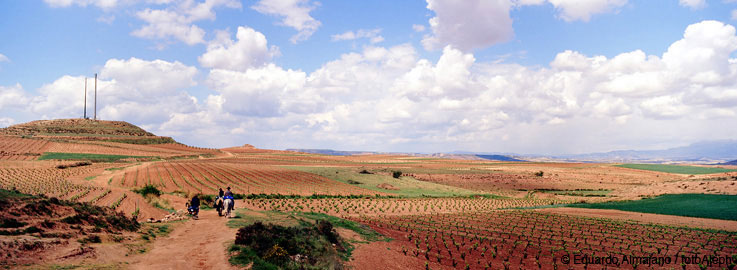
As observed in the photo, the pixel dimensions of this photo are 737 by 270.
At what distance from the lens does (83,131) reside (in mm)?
135250

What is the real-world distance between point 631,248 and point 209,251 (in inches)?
930

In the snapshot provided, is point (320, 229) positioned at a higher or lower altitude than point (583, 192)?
higher

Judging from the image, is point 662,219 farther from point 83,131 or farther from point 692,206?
point 83,131

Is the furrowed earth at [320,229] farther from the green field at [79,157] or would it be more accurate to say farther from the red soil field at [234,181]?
the green field at [79,157]

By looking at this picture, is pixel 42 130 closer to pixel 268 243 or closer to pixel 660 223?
pixel 268 243

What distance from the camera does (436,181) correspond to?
84.0m

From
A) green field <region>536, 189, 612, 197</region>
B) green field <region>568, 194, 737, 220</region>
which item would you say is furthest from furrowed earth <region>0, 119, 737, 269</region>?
green field <region>536, 189, 612, 197</region>

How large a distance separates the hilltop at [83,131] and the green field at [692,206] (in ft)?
449

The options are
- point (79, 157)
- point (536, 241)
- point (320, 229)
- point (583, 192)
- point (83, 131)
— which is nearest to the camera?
point (320, 229)

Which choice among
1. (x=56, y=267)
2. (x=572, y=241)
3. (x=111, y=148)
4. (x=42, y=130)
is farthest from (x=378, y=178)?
(x=42, y=130)

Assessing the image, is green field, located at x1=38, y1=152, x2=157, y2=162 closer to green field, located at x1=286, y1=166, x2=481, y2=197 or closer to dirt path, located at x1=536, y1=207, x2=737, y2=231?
green field, located at x1=286, y1=166, x2=481, y2=197

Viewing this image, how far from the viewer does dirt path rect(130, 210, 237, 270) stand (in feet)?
43.1

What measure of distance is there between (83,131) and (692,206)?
162275mm

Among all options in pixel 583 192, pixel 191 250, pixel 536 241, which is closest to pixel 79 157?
pixel 191 250
